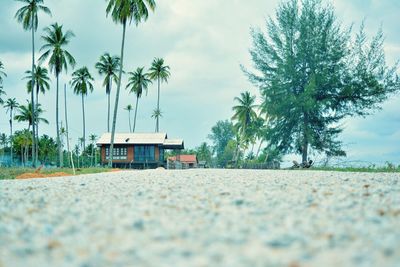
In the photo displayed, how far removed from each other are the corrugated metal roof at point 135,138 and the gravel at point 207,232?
33777mm

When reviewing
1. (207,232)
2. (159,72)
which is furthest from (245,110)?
(207,232)

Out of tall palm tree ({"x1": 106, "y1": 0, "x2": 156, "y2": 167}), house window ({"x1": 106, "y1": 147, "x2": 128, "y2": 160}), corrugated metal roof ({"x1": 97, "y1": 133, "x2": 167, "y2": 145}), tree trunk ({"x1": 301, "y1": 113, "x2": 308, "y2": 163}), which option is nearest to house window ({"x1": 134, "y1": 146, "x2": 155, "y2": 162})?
corrugated metal roof ({"x1": 97, "y1": 133, "x2": 167, "y2": 145})

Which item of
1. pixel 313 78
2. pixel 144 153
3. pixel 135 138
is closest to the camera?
pixel 313 78

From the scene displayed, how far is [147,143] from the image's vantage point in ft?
128

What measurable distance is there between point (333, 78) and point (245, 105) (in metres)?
28.6

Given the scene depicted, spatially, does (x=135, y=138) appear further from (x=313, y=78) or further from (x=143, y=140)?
(x=313, y=78)

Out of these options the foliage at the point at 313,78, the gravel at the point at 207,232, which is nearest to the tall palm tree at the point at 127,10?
the foliage at the point at 313,78

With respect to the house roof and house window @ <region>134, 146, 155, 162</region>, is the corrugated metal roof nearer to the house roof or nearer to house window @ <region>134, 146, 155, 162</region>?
the house roof

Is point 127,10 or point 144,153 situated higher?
point 127,10

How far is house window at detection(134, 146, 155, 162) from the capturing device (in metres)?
39.4

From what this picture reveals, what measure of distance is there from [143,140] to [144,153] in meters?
1.35

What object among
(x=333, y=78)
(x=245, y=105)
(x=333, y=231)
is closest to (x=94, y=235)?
(x=333, y=231)

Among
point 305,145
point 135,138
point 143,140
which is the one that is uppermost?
point 135,138

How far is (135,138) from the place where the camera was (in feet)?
132
